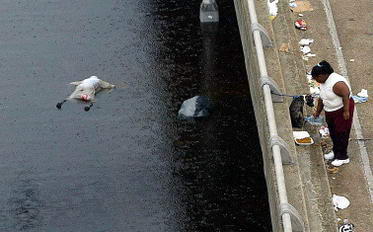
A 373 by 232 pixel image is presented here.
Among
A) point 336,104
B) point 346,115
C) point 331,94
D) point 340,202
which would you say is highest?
point 331,94

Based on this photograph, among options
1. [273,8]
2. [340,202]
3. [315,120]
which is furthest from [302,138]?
[273,8]

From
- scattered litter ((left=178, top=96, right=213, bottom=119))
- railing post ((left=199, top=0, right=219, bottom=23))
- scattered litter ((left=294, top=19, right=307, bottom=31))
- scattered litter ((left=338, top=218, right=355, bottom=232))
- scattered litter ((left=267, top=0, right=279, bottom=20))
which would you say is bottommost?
scattered litter ((left=338, top=218, right=355, bottom=232))

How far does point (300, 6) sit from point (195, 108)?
2.06m

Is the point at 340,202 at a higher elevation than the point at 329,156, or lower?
lower

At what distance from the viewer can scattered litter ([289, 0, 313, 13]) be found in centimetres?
1245

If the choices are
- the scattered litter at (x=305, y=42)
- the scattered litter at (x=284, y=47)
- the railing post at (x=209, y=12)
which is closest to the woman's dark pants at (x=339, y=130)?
the scattered litter at (x=284, y=47)

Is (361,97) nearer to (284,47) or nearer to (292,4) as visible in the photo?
(284,47)

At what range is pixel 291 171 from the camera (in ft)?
29.5

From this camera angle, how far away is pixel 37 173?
36.8 ft

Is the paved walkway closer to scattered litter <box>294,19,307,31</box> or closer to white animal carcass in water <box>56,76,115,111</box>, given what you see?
scattered litter <box>294,19,307,31</box>

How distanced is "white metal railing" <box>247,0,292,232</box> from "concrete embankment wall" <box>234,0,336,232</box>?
0.18 meters

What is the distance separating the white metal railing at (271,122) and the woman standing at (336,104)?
562 mm

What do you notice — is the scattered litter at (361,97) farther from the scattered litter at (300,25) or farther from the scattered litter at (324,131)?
the scattered litter at (300,25)

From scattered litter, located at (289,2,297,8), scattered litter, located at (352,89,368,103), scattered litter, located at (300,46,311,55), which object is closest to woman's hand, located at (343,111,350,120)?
scattered litter, located at (352,89,368,103)
